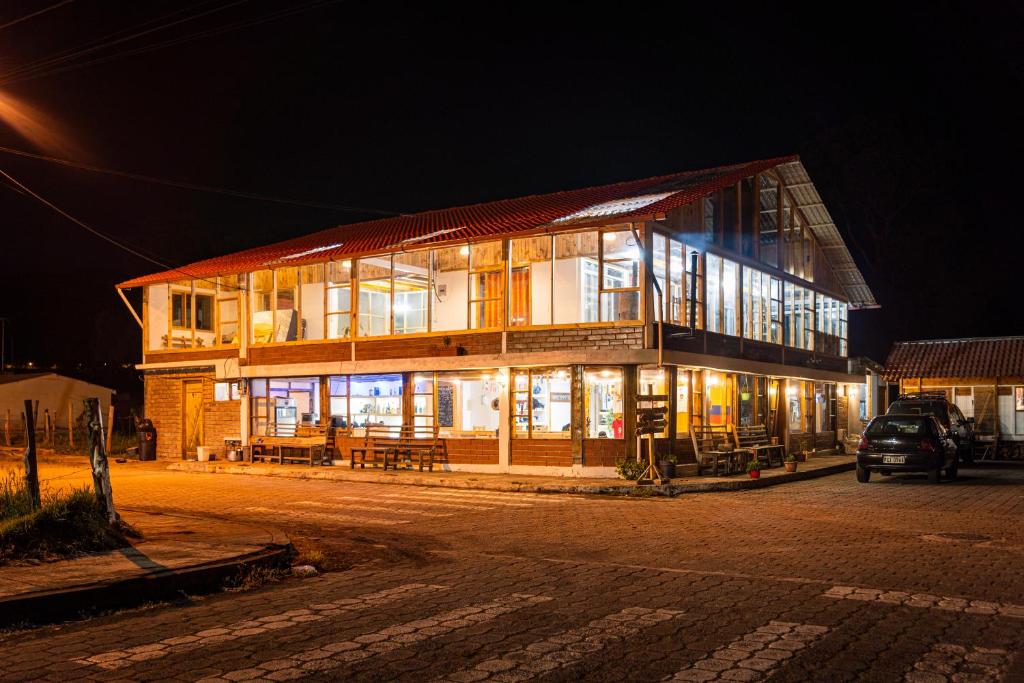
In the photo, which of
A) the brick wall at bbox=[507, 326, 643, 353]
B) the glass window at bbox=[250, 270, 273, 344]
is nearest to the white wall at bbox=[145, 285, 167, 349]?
the glass window at bbox=[250, 270, 273, 344]

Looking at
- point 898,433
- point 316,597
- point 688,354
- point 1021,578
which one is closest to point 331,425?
point 688,354

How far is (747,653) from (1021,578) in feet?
15.2

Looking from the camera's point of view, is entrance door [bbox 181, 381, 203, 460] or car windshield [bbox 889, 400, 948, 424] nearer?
car windshield [bbox 889, 400, 948, 424]

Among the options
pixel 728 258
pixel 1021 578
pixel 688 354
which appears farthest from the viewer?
pixel 728 258

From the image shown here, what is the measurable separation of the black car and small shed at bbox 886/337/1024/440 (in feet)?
42.5

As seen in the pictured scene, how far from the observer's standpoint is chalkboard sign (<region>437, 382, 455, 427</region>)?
24844mm

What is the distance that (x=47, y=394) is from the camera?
1854 inches

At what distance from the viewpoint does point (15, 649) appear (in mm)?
6656

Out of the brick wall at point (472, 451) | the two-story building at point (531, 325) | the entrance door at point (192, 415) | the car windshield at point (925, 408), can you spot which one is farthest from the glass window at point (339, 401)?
the car windshield at point (925, 408)

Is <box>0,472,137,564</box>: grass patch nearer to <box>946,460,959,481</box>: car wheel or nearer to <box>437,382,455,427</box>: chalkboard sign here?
<box>437,382,455,427</box>: chalkboard sign

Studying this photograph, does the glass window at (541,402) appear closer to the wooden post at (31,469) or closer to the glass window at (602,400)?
the glass window at (602,400)

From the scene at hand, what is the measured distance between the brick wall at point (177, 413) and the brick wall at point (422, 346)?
19.0 ft

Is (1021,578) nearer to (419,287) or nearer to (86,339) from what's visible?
(419,287)

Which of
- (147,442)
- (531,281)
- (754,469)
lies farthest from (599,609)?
(147,442)
